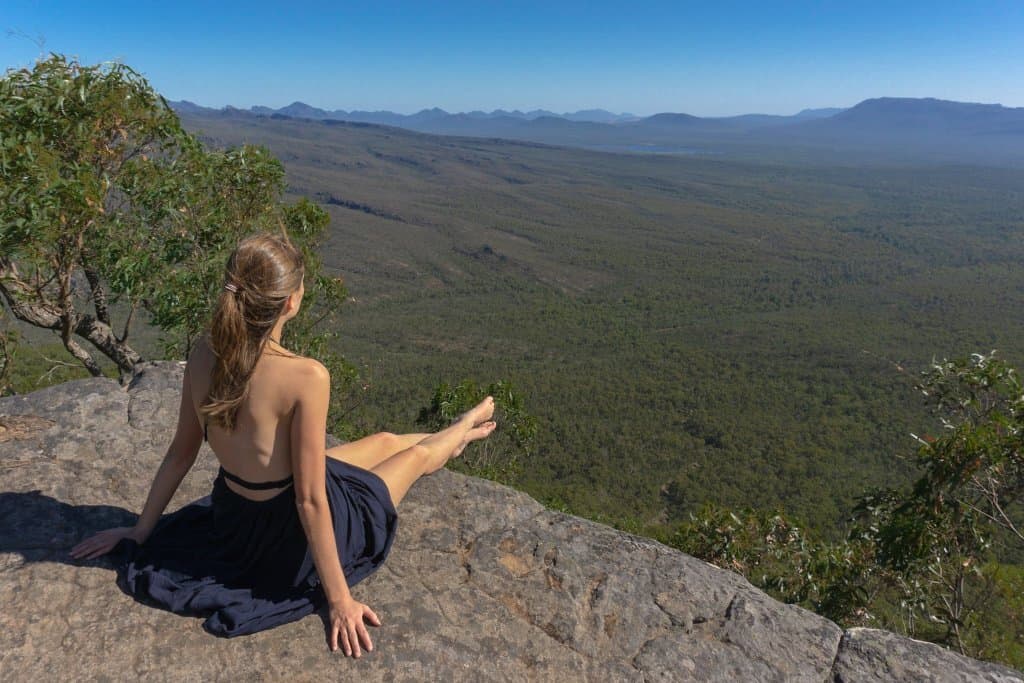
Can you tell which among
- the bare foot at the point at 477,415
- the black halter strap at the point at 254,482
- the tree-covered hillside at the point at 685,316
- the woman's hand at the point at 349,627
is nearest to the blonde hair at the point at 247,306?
the black halter strap at the point at 254,482

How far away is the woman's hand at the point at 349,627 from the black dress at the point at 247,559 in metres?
0.17

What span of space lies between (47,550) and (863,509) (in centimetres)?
730

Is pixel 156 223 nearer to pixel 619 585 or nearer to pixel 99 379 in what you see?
pixel 99 379

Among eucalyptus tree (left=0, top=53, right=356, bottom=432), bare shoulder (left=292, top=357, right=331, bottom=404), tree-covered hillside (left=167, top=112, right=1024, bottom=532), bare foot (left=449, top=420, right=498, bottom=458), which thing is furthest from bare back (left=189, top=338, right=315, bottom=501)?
tree-covered hillside (left=167, top=112, right=1024, bottom=532)

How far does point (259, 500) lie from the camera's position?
2.63m

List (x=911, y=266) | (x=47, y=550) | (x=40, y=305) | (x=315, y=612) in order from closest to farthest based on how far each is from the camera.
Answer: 1. (x=315, y=612)
2. (x=47, y=550)
3. (x=40, y=305)
4. (x=911, y=266)

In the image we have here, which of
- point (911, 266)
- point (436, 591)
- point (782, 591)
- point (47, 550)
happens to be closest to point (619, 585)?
point (436, 591)

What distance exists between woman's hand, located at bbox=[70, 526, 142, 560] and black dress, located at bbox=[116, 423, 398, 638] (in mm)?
33

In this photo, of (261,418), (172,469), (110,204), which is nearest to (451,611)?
(261,418)

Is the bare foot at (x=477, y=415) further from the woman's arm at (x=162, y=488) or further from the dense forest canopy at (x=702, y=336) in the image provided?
the dense forest canopy at (x=702, y=336)

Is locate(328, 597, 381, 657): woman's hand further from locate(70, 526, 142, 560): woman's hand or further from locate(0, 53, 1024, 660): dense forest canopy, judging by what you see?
locate(0, 53, 1024, 660): dense forest canopy

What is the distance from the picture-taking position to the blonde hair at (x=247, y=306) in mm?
2174

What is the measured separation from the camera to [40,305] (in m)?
6.25

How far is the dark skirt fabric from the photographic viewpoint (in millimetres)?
2531
